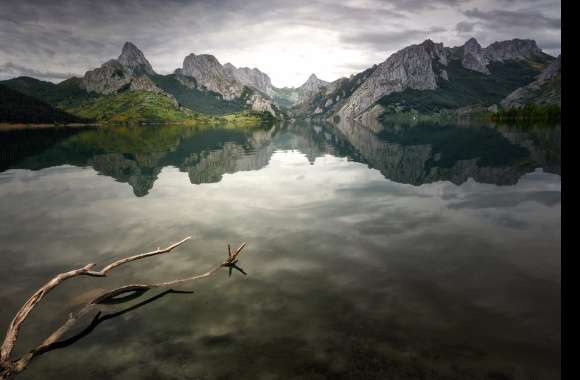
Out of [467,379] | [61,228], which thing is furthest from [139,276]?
[467,379]

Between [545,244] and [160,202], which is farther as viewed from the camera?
[160,202]

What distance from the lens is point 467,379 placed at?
12.2 m

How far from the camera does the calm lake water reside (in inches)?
519

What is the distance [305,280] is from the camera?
1909cm

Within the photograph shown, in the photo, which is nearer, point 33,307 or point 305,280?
point 33,307

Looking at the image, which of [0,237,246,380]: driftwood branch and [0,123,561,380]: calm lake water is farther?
[0,123,561,380]: calm lake water

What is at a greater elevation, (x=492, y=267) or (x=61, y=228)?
(x=61, y=228)

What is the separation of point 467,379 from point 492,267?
10289 millimetres

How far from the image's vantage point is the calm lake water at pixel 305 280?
43.3ft

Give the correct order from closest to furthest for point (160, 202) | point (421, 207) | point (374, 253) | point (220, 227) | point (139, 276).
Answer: point (139, 276) < point (374, 253) < point (220, 227) < point (421, 207) < point (160, 202)

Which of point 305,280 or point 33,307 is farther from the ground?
point 33,307

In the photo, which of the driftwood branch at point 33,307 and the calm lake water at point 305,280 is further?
the calm lake water at point 305,280
